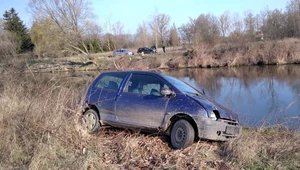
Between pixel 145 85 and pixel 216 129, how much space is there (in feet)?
6.22

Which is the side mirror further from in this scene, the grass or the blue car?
the grass

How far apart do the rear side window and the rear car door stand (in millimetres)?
283

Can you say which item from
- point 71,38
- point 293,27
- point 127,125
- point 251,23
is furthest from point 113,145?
point 251,23

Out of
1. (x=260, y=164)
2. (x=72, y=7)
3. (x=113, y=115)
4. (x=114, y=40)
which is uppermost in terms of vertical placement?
(x=72, y=7)

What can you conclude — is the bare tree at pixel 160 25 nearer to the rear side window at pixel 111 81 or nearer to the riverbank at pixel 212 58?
the riverbank at pixel 212 58

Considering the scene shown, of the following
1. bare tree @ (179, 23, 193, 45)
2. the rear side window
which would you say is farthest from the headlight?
bare tree @ (179, 23, 193, 45)

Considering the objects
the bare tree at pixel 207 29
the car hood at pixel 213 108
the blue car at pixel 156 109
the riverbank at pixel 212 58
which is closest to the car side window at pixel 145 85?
the blue car at pixel 156 109

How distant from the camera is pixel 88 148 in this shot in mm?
6203

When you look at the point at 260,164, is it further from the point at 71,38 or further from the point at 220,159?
the point at 71,38

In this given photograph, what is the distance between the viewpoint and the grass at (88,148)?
5.46 metres

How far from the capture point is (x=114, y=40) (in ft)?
100

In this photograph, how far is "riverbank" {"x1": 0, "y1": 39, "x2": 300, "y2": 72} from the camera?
38.1m

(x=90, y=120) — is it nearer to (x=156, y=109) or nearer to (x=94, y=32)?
Result: (x=156, y=109)

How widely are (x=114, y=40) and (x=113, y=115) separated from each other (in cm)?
2369
